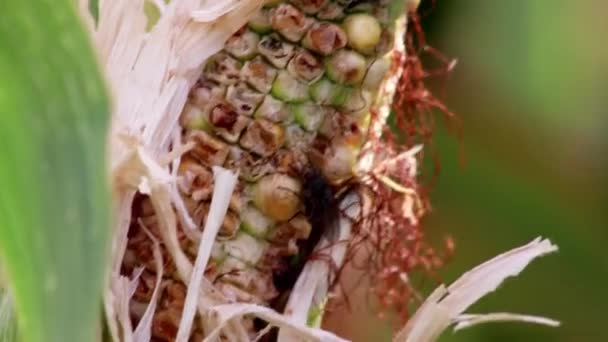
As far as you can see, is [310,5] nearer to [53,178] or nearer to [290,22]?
[290,22]

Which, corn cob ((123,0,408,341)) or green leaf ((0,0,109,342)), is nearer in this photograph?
green leaf ((0,0,109,342))

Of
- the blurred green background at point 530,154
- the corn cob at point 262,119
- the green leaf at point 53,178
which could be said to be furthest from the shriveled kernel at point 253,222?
the blurred green background at point 530,154

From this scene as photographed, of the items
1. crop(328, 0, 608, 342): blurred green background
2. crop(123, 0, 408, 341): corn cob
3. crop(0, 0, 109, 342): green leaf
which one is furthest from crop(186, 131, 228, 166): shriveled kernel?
crop(328, 0, 608, 342): blurred green background

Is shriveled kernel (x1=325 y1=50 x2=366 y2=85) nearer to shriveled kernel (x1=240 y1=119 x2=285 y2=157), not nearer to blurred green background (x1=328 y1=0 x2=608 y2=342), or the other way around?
shriveled kernel (x1=240 y1=119 x2=285 y2=157)

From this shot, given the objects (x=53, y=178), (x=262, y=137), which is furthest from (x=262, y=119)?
(x=53, y=178)

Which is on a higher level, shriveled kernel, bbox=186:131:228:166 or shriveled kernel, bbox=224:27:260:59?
shriveled kernel, bbox=224:27:260:59

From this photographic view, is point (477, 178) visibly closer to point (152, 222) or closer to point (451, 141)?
point (451, 141)

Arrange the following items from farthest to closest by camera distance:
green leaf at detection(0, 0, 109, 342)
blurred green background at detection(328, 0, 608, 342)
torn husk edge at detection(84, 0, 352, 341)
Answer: blurred green background at detection(328, 0, 608, 342)
torn husk edge at detection(84, 0, 352, 341)
green leaf at detection(0, 0, 109, 342)

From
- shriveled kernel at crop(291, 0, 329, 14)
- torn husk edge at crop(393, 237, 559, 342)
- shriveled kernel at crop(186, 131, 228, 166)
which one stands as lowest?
torn husk edge at crop(393, 237, 559, 342)
